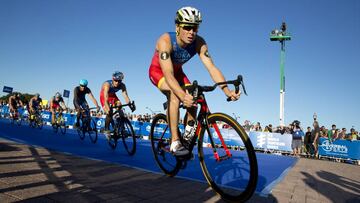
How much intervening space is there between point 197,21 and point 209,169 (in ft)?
6.63

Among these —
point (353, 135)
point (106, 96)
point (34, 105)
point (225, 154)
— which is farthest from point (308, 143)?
point (34, 105)

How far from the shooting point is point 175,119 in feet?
12.4

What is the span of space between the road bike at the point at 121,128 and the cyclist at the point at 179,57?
3.63 meters

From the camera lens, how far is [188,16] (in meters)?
3.67

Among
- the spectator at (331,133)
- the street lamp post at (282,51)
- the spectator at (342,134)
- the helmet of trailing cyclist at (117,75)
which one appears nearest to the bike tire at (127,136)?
the helmet of trailing cyclist at (117,75)

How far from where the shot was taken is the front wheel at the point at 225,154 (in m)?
2.99

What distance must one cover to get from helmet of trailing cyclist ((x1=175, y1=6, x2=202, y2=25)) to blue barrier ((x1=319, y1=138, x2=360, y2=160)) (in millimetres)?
14260

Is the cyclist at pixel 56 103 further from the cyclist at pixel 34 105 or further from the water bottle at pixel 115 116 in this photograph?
the water bottle at pixel 115 116

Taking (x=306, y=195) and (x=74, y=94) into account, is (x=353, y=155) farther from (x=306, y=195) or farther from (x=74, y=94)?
(x=74, y=94)

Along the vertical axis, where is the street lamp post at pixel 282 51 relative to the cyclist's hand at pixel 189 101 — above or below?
above

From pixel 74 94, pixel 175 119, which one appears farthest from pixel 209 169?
pixel 74 94

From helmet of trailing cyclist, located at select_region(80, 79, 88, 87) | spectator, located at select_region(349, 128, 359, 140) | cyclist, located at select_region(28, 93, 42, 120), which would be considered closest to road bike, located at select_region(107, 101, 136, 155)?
helmet of trailing cyclist, located at select_region(80, 79, 88, 87)

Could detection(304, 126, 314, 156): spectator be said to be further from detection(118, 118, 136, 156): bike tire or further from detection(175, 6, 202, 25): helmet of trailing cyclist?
detection(175, 6, 202, 25): helmet of trailing cyclist

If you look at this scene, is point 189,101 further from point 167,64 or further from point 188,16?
point 188,16
